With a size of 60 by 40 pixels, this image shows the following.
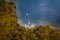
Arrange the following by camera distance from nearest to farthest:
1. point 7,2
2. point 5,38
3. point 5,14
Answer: point 5,38, point 5,14, point 7,2

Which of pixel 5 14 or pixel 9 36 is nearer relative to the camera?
pixel 9 36

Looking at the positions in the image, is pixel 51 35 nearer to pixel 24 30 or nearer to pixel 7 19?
pixel 24 30

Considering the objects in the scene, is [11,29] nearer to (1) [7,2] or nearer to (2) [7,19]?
(2) [7,19]

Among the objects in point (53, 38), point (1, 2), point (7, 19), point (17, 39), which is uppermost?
point (1, 2)

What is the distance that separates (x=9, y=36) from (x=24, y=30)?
3627mm

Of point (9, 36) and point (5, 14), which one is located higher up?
point (5, 14)

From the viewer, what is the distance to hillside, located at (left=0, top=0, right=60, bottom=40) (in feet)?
118

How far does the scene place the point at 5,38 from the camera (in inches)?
1409

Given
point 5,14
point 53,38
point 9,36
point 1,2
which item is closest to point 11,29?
point 9,36

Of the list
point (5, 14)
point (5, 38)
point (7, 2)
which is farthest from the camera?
point (7, 2)

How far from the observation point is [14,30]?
36.4m

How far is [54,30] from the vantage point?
4097 cm

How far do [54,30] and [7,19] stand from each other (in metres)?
10.8

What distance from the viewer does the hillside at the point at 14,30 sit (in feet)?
118
